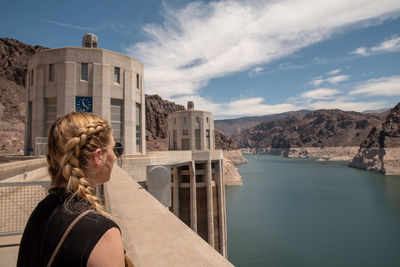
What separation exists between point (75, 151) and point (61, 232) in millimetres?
460

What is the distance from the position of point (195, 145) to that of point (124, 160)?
67.5 feet

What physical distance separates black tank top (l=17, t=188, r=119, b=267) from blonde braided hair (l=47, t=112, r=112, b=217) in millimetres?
60

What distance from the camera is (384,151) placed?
108 m

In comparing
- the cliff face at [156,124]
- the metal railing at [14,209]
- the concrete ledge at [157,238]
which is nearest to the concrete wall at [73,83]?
the metal railing at [14,209]

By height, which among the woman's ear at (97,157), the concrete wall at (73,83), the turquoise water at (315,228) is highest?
the concrete wall at (73,83)

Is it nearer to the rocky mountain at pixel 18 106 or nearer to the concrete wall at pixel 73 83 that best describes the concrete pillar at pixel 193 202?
the concrete wall at pixel 73 83

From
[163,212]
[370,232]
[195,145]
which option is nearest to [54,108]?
[163,212]

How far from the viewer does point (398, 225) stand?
3766 centimetres

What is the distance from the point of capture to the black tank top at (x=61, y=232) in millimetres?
1229

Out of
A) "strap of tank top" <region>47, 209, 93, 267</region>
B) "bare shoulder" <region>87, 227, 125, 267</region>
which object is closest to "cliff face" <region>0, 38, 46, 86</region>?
"strap of tank top" <region>47, 209, 93, 267</region>

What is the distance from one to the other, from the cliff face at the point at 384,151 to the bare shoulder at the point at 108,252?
119573 mm

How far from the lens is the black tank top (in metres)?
1.23

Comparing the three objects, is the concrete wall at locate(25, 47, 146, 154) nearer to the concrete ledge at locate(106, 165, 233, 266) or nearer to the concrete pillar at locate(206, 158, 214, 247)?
the concrete ledge at locate(106, 165, 233, 266)

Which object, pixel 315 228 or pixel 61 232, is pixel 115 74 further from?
pixel 315 228
